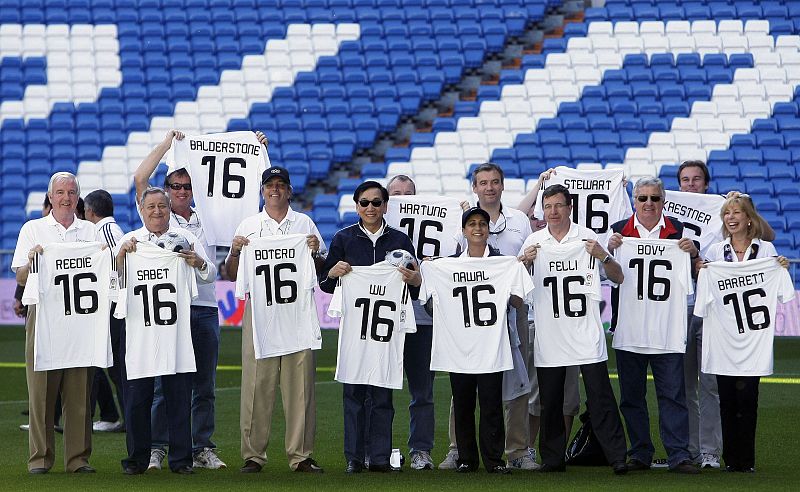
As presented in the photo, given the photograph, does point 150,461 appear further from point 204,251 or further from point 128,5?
point 128,5

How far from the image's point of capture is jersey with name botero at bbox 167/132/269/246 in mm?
9312

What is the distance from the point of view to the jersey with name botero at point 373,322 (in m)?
8.00

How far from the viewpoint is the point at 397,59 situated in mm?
22797

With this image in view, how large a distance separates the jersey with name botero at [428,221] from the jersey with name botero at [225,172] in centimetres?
123

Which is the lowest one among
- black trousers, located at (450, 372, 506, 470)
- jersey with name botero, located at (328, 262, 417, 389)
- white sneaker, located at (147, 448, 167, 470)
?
white sneaker, located at (147, 448, 167, 470)

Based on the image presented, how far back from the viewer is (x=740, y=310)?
8.07 m

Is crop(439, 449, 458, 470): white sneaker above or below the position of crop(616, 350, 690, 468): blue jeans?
below

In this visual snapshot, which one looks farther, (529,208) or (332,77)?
(332,77)

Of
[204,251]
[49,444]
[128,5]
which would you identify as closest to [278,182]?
[204,251]

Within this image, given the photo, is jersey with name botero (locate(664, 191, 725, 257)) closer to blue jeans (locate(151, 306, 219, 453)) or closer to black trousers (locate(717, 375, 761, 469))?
black trousers (locate(717, 375, 761, 469))

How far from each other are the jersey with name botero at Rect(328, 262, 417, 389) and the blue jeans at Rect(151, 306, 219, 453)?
903mm

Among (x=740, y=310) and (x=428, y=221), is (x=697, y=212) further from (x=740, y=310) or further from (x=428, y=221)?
(x=428, y=221)

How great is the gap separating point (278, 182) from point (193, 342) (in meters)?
1.24

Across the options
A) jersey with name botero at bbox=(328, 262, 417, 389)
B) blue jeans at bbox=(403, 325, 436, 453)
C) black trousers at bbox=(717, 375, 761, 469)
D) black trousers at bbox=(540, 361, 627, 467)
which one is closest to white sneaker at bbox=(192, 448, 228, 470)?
jersey with name botero at bbox=(328, 262, 417, 389)
